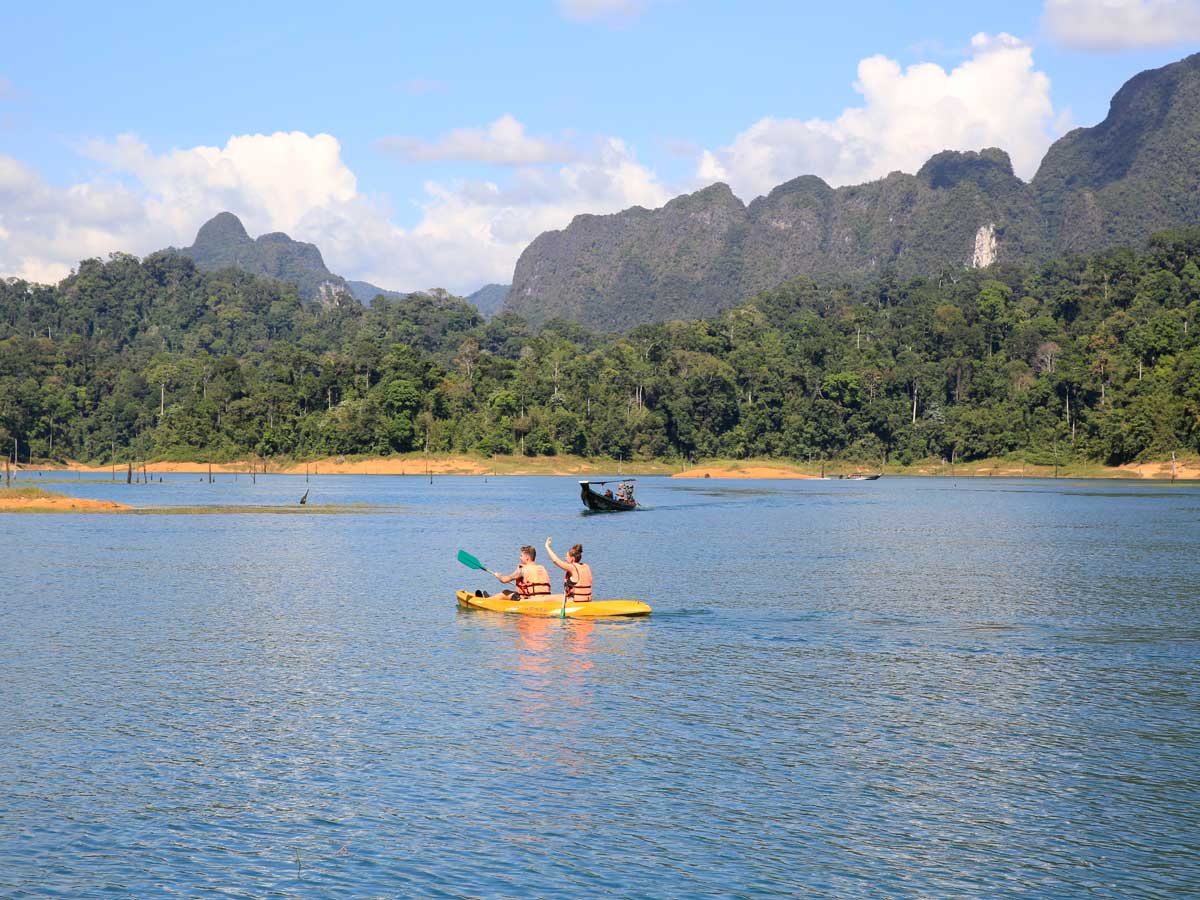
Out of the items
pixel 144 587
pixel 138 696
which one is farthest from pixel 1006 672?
pixel 144 587

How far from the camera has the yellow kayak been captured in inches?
1409

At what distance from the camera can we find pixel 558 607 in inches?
1417

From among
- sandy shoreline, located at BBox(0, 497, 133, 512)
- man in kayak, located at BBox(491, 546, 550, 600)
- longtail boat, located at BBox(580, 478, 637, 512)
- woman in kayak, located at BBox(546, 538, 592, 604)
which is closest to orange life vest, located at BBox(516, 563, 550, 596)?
man in kayak, located at BBox(491, 546, 550, 600)

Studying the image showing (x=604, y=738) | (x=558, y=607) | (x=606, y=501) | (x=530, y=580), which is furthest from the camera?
(x=606, y=501)

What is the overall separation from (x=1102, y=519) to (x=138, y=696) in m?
73.7

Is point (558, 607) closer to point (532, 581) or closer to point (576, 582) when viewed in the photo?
point (576, 582)

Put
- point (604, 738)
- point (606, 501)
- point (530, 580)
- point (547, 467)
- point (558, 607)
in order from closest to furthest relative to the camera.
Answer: point (604, 738) < point (558, 607) < point (530, 580) < point (606, 501) < point (547, 467)

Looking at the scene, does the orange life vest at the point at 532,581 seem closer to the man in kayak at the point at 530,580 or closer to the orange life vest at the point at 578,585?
the man in kayak at the point at 530,580

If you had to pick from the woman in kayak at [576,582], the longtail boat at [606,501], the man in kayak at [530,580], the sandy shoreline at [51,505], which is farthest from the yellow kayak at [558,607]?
the sandy shoreline at [51,505]

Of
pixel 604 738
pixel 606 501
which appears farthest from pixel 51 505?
pixel 604 738

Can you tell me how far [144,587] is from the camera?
43.3 meters

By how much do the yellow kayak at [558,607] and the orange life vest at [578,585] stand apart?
0.71ft

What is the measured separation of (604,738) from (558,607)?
14.5 meters

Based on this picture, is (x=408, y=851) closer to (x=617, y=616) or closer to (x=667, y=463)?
(x=617, y=616)
